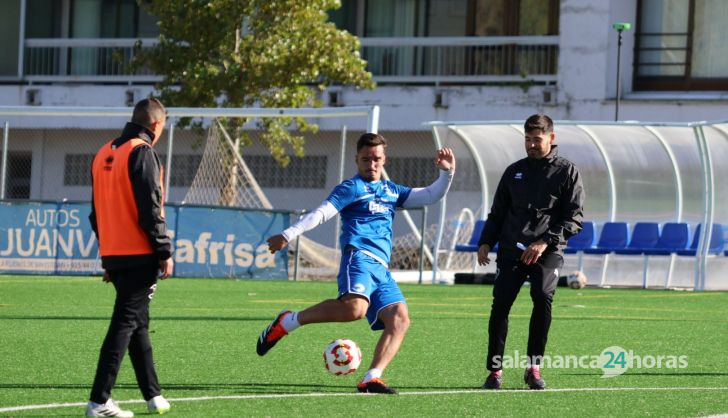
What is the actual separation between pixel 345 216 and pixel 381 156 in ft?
1.46

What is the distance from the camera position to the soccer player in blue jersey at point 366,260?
335 inches

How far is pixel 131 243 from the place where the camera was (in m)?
7.25

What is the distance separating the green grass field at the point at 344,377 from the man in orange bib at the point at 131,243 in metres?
0.26

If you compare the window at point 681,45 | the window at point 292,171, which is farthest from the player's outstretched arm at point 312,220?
the window at point 681,45

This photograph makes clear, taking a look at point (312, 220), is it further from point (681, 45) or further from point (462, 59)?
point (462, 59)

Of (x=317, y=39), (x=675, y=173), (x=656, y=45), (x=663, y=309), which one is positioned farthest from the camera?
(x=656, y=45)

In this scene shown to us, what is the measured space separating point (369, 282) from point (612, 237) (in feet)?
48.0

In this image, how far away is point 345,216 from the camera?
873 cm

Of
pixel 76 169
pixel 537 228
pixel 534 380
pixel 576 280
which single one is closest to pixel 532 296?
pixel 537 228

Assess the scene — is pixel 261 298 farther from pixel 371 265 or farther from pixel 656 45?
pixel 656 45

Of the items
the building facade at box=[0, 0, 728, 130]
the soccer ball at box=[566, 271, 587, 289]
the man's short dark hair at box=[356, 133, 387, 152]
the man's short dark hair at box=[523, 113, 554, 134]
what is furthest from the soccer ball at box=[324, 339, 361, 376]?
the building facade at box=[0, 0, 728, 130]

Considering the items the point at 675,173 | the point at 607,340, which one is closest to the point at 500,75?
the point at 675,173

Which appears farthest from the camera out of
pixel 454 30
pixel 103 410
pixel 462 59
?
pixel 454 30

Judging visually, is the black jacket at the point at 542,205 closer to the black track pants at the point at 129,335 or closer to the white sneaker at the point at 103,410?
the black track pants at the point at 129,335
